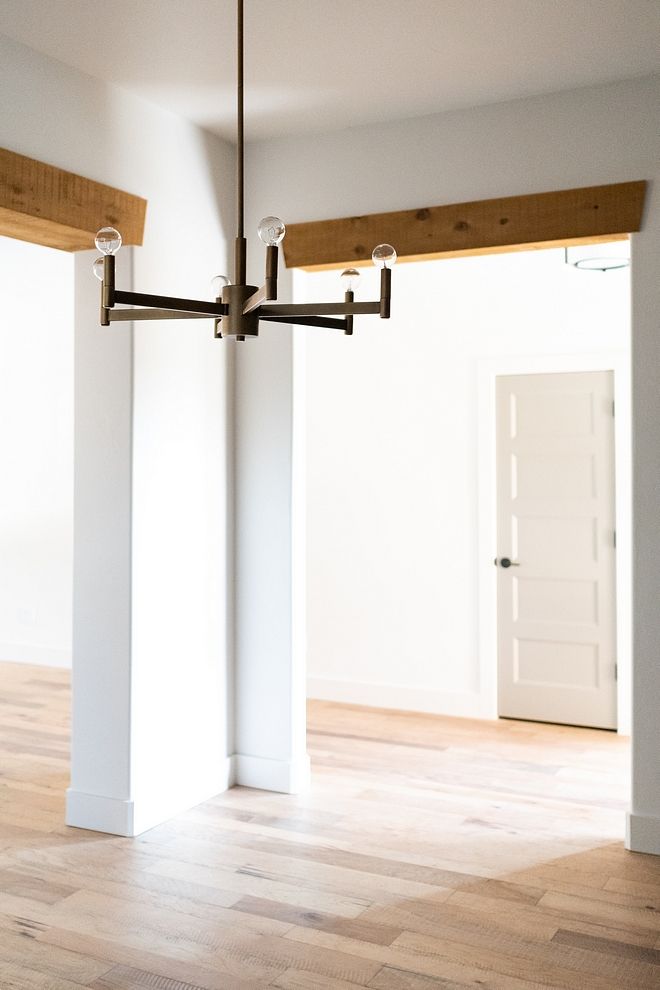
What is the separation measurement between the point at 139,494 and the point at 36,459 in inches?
149

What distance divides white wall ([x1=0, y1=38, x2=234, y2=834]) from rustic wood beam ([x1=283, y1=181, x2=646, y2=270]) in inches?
21.9

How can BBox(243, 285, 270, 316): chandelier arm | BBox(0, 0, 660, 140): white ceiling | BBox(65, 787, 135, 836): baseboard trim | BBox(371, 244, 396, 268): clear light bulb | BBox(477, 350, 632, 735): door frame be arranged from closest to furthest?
BBox(243, 285, 270, 316): chandelier arm < BBox(371, 244, 396, 268): clear light bulb < BBox(0, 0, 660, 140): white ceiling < BBox(65, 787, 135, 836): baseboard trim < BBox(477, 350, 632, 735): door frame

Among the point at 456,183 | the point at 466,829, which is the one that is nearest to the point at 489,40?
the point at 456,183

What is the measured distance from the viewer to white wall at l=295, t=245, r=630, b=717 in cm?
564

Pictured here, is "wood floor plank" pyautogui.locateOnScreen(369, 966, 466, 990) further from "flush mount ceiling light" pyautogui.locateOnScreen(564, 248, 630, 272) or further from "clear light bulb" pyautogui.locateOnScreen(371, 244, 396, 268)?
"flush mount ceiling light" pyautogui.locateOnScreen(564, 248, 630, 272)

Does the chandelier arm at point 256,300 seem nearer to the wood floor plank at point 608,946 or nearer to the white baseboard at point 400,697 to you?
the wood floor plank at point 608,946

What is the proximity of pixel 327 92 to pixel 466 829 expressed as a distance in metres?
2.95

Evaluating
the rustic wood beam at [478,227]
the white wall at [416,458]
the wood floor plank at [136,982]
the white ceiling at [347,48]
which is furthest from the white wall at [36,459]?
the wood floor plank at [136,982]

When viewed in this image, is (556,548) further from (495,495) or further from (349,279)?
(349,279)

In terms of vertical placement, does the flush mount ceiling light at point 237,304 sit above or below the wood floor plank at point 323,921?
above

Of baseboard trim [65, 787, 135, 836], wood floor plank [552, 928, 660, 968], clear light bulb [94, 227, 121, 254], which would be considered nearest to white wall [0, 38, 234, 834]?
baseboard trim [65, 787, 135, 836]

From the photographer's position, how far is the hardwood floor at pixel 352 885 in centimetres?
280

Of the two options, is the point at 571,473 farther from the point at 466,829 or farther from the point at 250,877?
the point at 250,877

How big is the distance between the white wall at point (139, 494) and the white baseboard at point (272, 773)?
273 mm
